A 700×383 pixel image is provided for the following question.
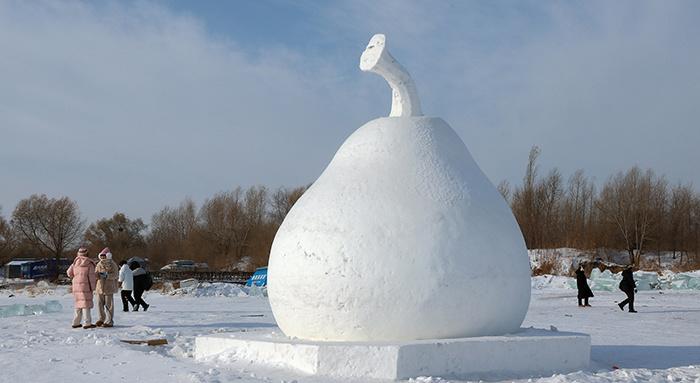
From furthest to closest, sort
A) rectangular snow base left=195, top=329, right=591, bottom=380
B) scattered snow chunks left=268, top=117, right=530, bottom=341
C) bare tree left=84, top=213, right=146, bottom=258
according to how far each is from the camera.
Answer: bare tree left=84, top=213, right=146, bottom=258 → scattered snow chunks left=268, top=117, right=530, bottom=341 → rectangular snow base left=195, top=329, right=591, bottom=380

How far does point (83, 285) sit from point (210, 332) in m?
2.41

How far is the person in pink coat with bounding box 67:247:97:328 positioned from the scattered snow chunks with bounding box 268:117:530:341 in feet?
18.1

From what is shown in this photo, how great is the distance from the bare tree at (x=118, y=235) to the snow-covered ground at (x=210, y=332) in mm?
46958

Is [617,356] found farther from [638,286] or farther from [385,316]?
[638,286]

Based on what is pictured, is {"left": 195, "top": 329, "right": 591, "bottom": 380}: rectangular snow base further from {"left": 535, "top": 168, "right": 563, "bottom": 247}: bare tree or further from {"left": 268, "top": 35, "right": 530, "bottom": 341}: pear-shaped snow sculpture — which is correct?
{"left": 535, "top": 168, "right": 563, "bottom": 247}: bare tree

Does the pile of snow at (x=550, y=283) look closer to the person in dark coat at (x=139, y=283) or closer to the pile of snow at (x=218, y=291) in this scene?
the pile of snow at (x=218, y=291)

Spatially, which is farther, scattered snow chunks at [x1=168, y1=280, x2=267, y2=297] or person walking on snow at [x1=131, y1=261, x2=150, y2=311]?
scattered snow chunks at [x1=168, y1=280, x2=267, y2=297]

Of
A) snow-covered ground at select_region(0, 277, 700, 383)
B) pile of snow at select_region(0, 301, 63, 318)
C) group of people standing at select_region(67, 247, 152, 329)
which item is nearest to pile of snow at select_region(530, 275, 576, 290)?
snow-covered ground at select_region(0, 277, 700, 383)

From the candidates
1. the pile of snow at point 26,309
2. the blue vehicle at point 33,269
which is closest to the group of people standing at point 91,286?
the pile of snow at point 26,309

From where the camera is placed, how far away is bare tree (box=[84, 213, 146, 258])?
69938mm

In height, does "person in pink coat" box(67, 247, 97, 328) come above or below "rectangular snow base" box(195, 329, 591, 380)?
above

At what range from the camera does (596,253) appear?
49.0 m

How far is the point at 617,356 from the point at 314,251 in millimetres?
5114

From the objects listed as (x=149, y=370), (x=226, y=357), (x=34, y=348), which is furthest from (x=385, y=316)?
(x=34, y=348)
